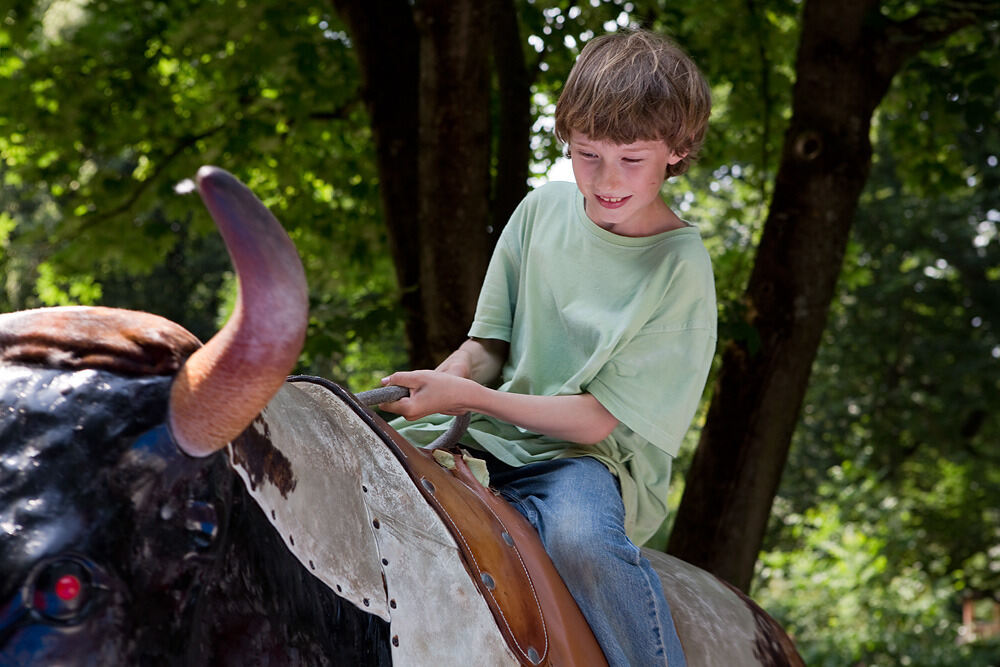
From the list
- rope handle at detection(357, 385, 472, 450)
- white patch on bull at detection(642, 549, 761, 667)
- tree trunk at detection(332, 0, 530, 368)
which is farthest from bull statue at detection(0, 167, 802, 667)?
tree trunk at detection(332, 0, 530, 368)

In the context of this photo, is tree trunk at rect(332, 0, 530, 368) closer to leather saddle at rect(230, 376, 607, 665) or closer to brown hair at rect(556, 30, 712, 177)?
brown hair at rect(556, 30, 712, 177)

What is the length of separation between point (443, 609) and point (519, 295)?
1.03 metres

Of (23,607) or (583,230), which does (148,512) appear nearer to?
(23,607)

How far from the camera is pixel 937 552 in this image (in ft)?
47.0

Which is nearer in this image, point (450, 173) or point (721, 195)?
point (450, 173)

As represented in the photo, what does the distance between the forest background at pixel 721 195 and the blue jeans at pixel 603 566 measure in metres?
2.84

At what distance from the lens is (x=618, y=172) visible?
2219mm

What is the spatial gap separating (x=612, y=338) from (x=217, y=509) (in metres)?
1.12

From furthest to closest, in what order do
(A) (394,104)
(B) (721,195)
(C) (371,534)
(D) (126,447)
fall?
(B) (721,195)
(A) (394,104)
(C) (371,534)
(D) (126,447)

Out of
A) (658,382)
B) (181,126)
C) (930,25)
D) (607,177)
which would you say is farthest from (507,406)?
(181,126)

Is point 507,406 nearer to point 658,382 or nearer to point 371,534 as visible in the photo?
point 658,382

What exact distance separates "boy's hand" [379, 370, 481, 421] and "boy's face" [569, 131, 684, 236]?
0.50 meters

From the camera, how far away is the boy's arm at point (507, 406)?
2016 millimetres

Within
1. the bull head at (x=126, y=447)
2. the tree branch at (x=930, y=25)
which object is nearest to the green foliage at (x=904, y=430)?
the tree branch at (x=930, y=25)
